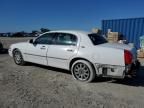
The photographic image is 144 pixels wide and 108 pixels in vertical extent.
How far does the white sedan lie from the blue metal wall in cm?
683

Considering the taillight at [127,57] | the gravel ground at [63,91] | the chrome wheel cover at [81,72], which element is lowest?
the gravel ground at [63,91]

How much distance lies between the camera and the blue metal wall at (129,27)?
39.1 feet

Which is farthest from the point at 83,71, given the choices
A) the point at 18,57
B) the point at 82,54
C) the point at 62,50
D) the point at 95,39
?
the point at 18,57

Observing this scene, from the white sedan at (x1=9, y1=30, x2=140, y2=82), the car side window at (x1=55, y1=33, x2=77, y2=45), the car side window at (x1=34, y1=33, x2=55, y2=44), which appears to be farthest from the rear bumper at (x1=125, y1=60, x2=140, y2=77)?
the car side window at (x1=34, y1=33, x2=55, y2=44)

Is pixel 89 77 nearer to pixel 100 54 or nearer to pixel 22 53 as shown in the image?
pixel 100 54

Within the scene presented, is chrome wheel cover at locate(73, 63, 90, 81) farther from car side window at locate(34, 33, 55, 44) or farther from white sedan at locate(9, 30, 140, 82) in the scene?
car side window at locate(34, 33, 55, 44)

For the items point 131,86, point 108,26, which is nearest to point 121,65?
point 131,86

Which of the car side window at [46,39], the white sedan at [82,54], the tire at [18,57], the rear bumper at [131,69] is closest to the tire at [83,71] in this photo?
the white sedan at [82,54]

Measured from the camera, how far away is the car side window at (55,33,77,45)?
19.2 ft

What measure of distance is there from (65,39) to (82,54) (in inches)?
36.9

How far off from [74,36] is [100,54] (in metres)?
1.18

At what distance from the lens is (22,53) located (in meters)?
7.35

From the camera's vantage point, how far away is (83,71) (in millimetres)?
5586

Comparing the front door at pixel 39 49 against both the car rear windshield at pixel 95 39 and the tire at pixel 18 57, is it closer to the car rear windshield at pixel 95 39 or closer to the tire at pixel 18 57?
the tire at pixel 18 57
